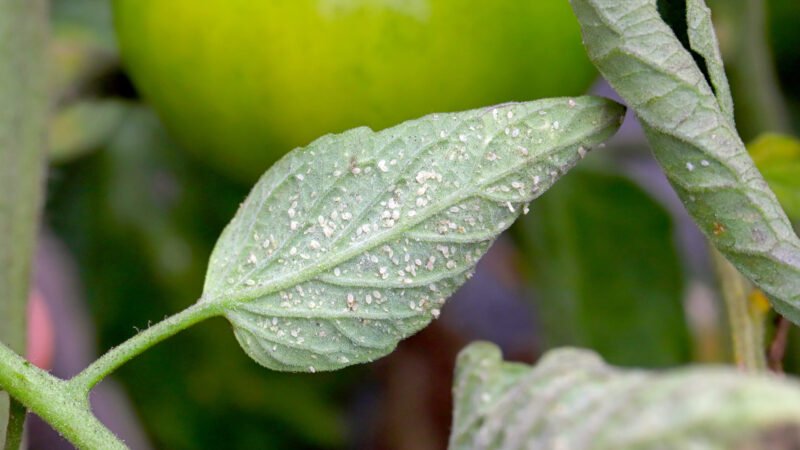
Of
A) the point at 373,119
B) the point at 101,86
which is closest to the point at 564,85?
the point at 373,119

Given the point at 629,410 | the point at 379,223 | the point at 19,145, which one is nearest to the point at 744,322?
the point at 379,223

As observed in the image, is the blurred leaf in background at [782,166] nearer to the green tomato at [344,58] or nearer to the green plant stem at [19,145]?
the green tomato at [344,58]

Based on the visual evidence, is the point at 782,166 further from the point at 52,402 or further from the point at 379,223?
the point at 52,402

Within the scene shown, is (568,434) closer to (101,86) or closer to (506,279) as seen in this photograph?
(101,86)

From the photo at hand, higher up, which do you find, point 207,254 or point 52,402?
point 52,402

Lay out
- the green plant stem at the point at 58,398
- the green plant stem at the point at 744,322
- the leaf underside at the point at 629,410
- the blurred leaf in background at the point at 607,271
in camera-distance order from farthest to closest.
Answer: the blurred leaf in background at the point at 607,271 → the green plant stem at the point at 744,322 → the green plant stem at the point at 58,398 → the leaf underside at the point at 629,410

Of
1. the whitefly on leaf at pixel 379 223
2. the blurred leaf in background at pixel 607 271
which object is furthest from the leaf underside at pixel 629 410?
the blurred leaf in background at pixel 607 271
